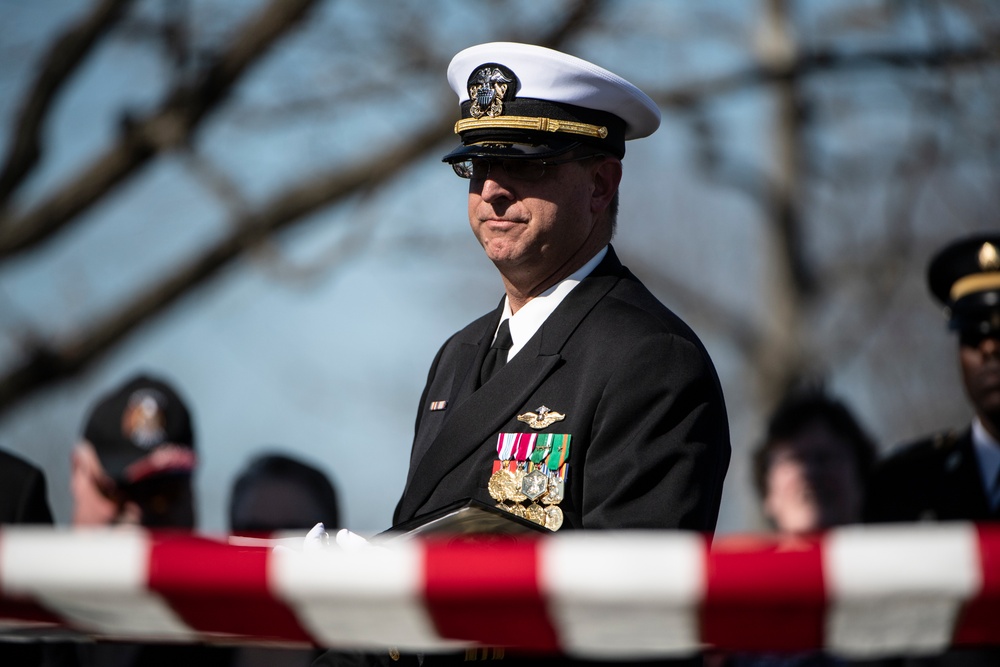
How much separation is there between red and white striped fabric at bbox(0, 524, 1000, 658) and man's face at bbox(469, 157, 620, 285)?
45.1 inches

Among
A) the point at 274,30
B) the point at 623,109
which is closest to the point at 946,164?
the point at 274,30

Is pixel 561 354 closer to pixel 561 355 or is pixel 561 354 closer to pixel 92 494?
pixel 561 355

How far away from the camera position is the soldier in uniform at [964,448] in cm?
471

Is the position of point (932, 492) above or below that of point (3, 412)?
below

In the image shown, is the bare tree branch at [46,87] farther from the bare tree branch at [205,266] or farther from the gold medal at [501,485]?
the gold medal at [501,485]

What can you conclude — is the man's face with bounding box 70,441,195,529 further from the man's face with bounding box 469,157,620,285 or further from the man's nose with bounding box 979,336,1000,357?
the man's nose with bounding box 979,336,1000,357

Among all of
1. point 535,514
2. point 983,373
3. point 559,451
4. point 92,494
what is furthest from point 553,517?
point 92,494

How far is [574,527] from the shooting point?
2719mm

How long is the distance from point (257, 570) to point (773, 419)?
4.39 metres

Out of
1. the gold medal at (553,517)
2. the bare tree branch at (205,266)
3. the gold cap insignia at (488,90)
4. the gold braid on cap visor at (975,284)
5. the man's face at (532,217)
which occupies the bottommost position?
the gold medal at (553,517)

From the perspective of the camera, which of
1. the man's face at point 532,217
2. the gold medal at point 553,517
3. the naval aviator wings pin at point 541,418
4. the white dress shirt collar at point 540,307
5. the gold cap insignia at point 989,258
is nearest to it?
the gold medal at point 553,517

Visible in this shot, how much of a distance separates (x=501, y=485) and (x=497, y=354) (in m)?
0.44

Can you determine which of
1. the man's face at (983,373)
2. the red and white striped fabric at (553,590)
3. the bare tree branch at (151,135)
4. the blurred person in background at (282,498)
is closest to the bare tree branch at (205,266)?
the bare tree branch at (151,135)

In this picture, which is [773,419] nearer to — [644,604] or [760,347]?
[644,604]
